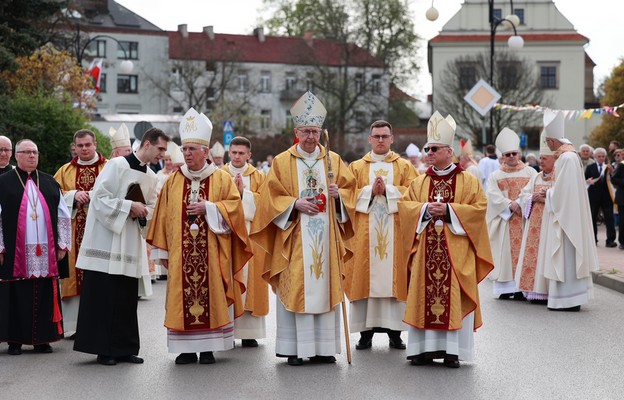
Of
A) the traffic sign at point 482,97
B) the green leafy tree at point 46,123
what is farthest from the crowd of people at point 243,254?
the green leafy tree at point 46,123

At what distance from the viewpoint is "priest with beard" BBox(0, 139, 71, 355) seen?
1035 centimetres

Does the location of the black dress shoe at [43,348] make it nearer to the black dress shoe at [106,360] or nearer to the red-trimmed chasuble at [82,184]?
the black dress shoe at [106,360]

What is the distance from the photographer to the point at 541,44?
75062mm

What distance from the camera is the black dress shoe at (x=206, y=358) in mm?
9641

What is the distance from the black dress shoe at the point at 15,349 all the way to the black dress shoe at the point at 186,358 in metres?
1.80

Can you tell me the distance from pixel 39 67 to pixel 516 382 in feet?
88.0

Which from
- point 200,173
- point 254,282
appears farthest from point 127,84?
point 200,173

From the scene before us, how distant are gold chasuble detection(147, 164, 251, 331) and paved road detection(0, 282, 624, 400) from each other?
0.49 m

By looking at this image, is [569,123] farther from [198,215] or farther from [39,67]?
[198,215]

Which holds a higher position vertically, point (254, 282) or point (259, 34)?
point (259, 34)

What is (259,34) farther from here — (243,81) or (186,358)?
(186,358)

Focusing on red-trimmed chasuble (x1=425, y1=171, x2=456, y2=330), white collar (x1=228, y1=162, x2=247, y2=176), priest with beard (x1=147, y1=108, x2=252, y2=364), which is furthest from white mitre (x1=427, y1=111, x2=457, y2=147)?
white collar (x1=228, y1=162, x2=247, y2=176)

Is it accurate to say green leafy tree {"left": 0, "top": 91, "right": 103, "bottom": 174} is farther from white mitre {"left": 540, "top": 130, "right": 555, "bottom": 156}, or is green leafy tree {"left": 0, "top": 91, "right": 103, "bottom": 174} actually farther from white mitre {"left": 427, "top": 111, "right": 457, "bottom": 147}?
white mitre {"left": 427, "top": 111, "right": 457, "bottom": 147}

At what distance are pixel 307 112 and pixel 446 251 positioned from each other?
1802 millimetres
